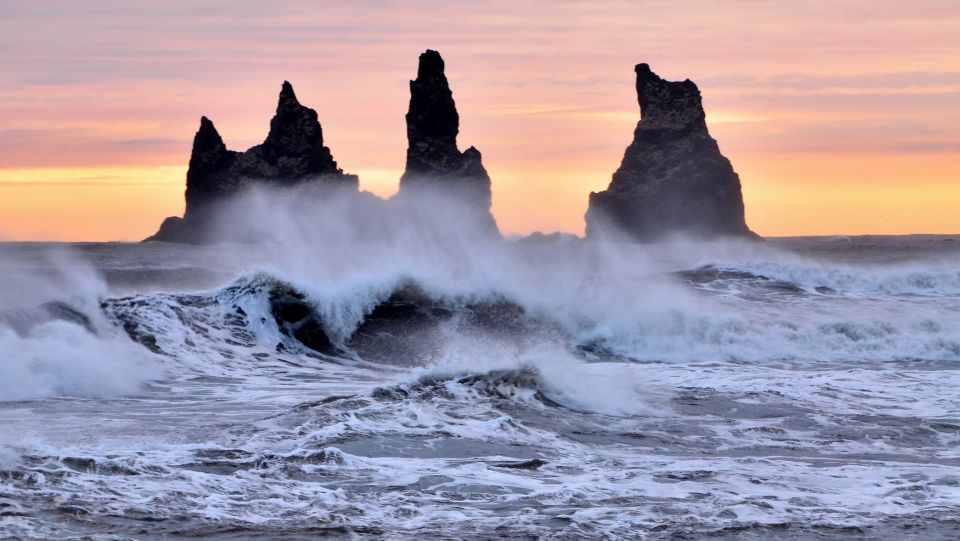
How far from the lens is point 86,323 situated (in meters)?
16.5

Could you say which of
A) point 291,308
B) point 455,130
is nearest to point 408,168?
point 455,130

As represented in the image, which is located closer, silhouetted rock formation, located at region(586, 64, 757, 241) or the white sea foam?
the white sea foam

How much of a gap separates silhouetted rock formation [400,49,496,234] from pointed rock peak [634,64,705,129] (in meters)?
12.8

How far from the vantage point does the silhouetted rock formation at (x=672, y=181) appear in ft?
248

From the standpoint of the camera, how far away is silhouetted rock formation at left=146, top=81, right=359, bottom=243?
230 feet

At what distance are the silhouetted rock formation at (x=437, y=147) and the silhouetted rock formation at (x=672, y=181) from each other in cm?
1006

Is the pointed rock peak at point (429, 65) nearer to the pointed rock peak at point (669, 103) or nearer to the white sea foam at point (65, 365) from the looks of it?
the pointed rock peak at point (669, 103)

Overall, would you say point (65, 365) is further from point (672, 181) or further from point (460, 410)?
point (672, 181)

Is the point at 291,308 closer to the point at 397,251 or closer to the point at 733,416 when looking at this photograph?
the point at 397,251

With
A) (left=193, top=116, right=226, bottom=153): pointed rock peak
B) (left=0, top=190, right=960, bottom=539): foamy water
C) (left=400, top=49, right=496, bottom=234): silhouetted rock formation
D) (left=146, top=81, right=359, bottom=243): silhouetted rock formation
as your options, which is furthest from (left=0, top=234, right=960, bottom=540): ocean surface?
(left=193, top=116, right=226, bottom=153): pointed rock peak

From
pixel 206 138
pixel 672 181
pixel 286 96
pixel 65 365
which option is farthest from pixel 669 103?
pixel 65 365

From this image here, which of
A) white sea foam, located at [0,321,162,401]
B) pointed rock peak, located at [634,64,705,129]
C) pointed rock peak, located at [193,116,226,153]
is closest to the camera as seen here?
white sea foam, located at [0,321,162,401]

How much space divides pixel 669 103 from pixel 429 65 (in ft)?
55.1

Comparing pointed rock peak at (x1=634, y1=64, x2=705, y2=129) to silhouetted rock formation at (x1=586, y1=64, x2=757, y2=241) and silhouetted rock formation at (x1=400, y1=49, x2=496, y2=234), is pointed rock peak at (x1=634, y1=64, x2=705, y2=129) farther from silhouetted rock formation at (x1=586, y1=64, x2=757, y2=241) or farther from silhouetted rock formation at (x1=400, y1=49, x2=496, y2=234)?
silhouetted rock formation at (x1=400, y1=49, x2=496, y2=234)
